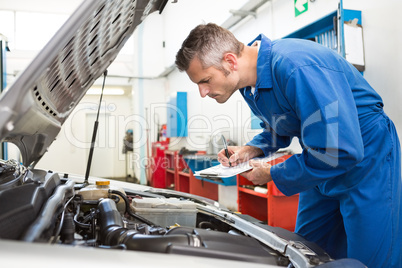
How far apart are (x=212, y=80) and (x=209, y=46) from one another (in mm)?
130

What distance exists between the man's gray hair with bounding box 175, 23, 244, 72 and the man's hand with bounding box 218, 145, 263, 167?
1.43 ft

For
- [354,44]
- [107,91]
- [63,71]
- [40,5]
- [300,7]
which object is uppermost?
[40,5]

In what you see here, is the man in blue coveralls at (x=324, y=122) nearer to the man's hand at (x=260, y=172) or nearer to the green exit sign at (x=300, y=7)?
the man's hand at (x=260, y=172)

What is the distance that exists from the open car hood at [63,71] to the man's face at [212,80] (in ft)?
0.92

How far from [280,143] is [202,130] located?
167 inches

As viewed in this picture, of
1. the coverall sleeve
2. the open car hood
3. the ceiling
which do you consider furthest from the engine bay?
the ceiling

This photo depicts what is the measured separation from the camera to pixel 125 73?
8.12 m

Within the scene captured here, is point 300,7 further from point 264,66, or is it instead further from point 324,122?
point 324,122

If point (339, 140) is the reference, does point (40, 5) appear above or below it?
above

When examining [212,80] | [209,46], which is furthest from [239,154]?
[209,46]

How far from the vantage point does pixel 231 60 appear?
3.92 feet

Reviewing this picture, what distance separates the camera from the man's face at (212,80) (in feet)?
3.92

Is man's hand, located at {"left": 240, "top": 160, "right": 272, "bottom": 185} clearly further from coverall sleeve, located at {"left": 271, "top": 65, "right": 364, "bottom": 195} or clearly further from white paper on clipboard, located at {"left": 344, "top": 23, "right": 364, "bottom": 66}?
white paper on clipboard, located at {"left": 344, "top": 23, "right": 364, "bottom": 66}

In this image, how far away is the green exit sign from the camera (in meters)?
3.02
